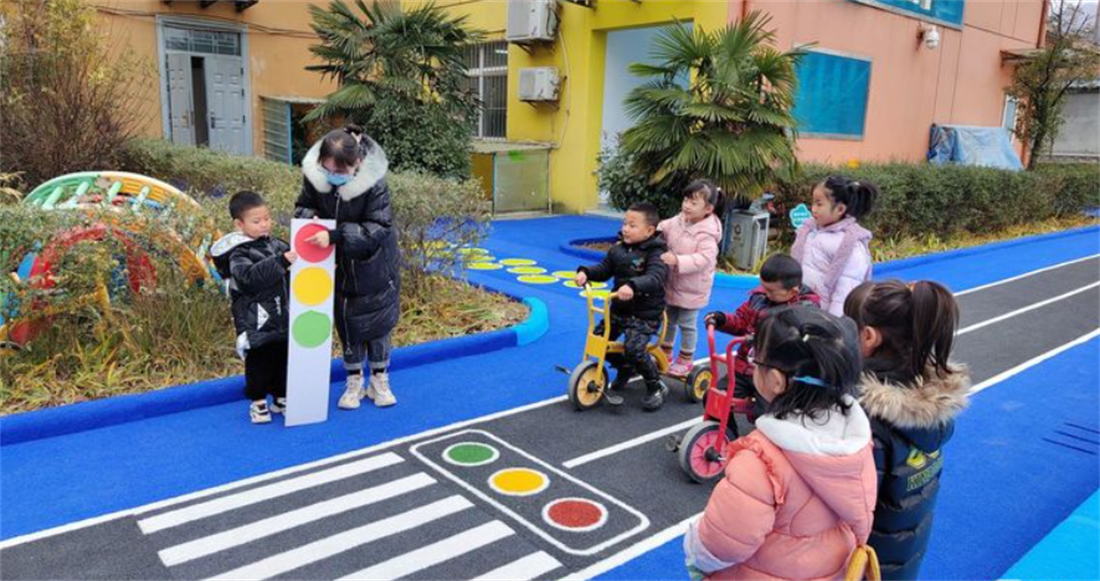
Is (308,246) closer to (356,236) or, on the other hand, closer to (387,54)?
(356,236)

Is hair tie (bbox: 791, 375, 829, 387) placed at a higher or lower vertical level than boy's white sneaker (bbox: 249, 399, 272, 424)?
higher

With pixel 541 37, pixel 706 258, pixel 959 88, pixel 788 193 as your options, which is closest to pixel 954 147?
pixel 959 88

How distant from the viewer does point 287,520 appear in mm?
3297

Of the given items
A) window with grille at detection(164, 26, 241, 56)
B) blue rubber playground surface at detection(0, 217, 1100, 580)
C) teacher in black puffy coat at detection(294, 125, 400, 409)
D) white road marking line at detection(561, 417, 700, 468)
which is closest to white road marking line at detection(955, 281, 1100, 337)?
blue rubber playground surface at detection(0, 217, 1100, 580)

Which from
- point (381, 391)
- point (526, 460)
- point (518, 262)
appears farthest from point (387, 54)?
point (526, 460)

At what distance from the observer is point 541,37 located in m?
13.6

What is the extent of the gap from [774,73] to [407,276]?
5082 mm

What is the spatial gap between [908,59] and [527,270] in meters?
10.0

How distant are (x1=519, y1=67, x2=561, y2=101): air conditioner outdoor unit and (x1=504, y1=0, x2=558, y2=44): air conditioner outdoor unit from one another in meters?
0.56

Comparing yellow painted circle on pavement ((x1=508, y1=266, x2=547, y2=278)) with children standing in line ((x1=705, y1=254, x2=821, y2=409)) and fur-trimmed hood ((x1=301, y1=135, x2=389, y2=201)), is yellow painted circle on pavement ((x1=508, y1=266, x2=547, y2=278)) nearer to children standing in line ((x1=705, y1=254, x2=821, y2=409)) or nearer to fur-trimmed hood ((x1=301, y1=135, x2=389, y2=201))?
fur-trimmed hood ((x1=301, y1=135, x2=389, y2=201))

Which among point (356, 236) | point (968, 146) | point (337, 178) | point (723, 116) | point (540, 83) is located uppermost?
point (540, 83)

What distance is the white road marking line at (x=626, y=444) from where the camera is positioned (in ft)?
13.0

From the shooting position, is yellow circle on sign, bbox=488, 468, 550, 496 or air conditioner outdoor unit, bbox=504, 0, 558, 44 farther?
air conditioner outdoor unit, bbox=504, 0, 558, 44

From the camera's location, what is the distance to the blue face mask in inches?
162
